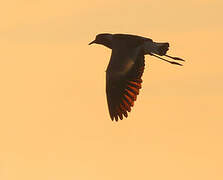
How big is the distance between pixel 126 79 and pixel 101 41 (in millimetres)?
2165

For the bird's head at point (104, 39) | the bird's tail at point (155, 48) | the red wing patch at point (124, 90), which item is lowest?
the red wing patch at point (124, 90)

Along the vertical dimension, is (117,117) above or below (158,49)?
below

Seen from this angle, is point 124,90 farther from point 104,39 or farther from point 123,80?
point 104,39

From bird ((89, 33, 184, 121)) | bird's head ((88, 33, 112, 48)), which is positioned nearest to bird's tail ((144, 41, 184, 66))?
bird ((89, 33, 184, 121))

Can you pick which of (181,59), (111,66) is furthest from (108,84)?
(181,59)

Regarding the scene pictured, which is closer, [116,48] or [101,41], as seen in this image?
[116,48]

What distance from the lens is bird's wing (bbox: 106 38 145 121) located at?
1997 centimetres

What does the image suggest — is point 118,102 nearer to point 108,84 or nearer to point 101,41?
point 108,84

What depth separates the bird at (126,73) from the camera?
1995cm

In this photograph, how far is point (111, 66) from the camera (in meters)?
19.9

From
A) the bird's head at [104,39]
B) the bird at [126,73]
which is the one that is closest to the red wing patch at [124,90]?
the bird at [126,73]

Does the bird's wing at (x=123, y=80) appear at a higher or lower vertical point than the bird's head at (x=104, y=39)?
lower

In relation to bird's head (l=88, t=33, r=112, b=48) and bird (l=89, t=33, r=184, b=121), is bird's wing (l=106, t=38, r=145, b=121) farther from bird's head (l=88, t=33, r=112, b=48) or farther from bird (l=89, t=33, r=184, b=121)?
bird's head (l=88, t=33, r=112, b=48)

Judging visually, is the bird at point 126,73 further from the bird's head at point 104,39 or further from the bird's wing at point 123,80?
the bird's head at point 104,39
